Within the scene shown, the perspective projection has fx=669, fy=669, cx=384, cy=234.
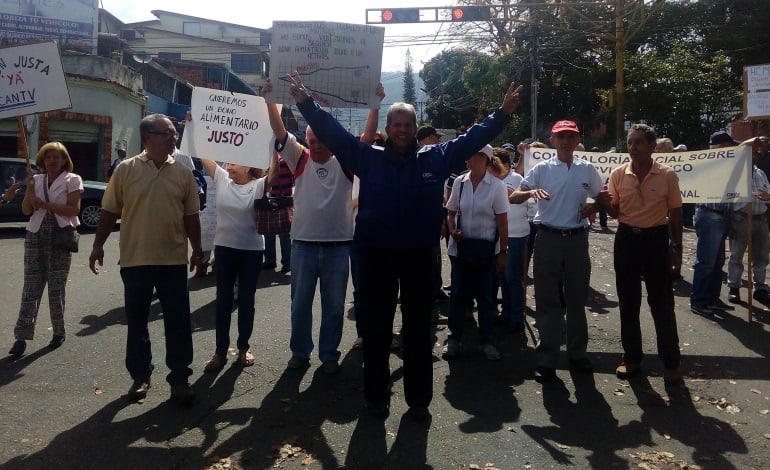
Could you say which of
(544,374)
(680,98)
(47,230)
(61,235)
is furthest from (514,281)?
(680,98)

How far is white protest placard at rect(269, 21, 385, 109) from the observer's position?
531 centimetres

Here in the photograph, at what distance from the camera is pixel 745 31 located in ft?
95.2

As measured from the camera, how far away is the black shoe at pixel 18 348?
580 cm

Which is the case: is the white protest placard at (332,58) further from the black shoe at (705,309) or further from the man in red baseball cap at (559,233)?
the black shoe at (705,309)

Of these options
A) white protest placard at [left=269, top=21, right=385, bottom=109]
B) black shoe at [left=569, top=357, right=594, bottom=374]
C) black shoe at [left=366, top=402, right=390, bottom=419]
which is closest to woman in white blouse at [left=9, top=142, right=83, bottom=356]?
white protest placard at [left=269, top=21, right=385, bottom=109]

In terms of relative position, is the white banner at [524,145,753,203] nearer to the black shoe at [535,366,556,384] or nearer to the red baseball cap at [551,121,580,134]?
the red baseball cap at [551,121,580,134]

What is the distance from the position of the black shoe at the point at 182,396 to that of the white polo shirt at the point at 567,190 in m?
3.03

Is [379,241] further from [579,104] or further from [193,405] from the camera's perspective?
[579,104]

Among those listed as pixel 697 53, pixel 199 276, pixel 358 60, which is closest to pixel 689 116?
pixel 697 53

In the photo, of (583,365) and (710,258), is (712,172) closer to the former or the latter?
(710,258)

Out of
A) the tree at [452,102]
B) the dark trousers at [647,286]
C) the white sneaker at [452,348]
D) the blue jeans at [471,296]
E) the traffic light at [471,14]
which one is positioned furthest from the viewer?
the tree at [452,102]

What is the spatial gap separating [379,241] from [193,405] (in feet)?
5.88

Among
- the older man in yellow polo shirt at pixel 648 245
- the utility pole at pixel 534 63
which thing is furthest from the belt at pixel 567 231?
the utility pole at pixel 534 63

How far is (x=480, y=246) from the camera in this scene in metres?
5.97
